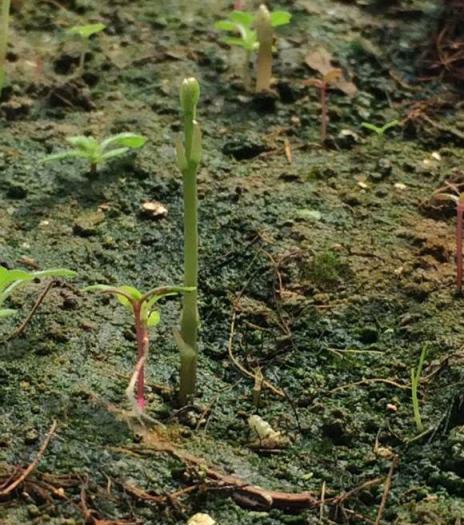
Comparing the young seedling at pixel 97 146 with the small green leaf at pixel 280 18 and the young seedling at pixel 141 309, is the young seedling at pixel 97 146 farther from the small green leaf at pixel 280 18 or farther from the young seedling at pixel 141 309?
the young seedling at pixel 141 309

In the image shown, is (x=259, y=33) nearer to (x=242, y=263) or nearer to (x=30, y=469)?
(x=242, y=263)

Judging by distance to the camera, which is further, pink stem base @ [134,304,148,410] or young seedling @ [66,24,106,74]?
young seedling @ [66,24,106,74]

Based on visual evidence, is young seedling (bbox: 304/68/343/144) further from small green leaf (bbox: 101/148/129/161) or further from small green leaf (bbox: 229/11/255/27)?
small green leaf (bbox: 101/148/129/161)

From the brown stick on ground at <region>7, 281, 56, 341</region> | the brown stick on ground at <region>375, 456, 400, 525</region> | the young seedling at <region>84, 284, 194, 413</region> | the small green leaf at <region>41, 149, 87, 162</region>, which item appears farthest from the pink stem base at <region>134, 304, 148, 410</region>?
the small green leaf at <region>41, 149, 87, 162</region>

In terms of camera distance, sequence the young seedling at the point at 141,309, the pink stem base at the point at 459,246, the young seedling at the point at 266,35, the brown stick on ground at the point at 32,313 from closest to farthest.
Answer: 1. the young seedling at the point at 141,309
2. the brown stick on ground at the point at 32,313
3. the pink stem base at the point at 459,246
4. the young seedling at the point at 266,35

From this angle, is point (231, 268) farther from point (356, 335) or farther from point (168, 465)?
point (168, 465)

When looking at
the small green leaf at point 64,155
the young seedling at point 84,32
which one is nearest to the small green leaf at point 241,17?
the young seedling at point 84,32

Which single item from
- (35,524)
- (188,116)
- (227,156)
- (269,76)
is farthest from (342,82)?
(35,524)
